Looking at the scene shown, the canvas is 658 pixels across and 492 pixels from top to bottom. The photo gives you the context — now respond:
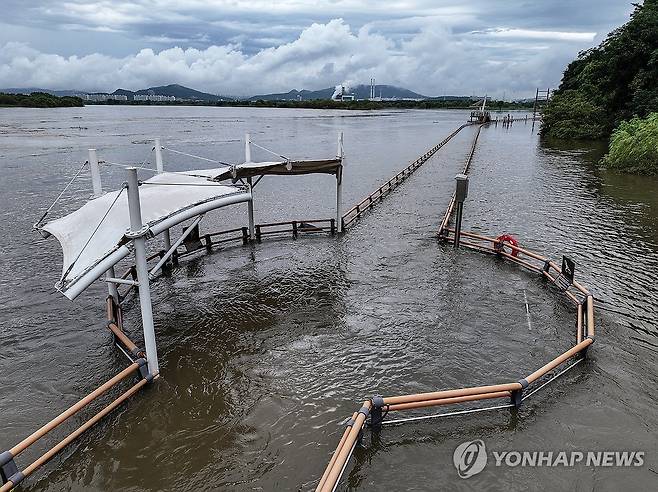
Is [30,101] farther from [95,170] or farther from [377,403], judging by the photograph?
[377,403]

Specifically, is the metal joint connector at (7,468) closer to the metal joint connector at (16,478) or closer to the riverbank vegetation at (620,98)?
the metal joint connector at (16,478)

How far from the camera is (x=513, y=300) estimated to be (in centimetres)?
1378

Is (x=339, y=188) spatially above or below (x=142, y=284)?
above

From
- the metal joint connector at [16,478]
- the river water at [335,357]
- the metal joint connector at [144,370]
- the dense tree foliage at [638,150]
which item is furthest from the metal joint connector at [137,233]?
the dense tree foliage at [638,150]

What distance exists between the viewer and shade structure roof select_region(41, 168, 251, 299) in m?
8.53

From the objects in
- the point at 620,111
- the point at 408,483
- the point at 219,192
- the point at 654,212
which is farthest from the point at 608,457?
the point at 620,111

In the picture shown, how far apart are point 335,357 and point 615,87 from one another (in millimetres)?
61147

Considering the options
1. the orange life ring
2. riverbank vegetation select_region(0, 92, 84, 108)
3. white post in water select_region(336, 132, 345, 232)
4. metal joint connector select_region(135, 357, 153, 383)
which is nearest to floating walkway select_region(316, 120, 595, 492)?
the orange life ring

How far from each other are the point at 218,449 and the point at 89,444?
2.34 meters

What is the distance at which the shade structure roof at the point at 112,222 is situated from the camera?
28.0 ft

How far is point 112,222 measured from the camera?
10211 millimetres

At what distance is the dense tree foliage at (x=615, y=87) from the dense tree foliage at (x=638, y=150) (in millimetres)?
10375

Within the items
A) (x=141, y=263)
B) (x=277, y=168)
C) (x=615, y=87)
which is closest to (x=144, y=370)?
(x=141, y=263)

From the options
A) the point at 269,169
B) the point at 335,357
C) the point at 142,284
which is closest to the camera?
the point at 142,284
